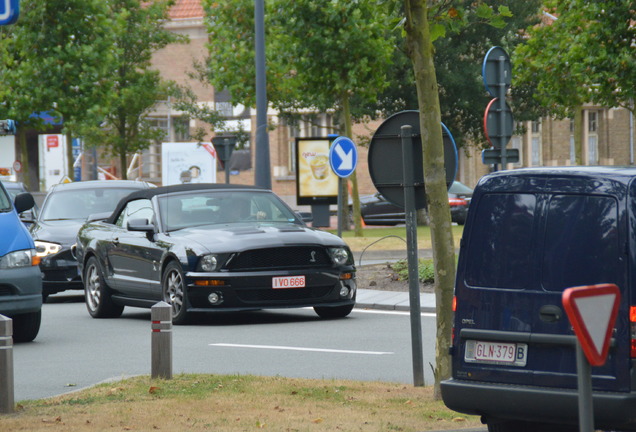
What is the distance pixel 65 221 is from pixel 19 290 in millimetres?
7085

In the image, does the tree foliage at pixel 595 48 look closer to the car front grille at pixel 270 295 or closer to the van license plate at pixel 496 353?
the car front grille at pixel 270 295

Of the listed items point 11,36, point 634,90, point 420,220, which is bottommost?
point 420,220

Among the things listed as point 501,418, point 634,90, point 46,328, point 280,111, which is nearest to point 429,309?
point 46,328

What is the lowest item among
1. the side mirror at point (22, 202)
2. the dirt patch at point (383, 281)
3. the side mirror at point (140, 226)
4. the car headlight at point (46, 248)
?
the dirt patch at point (383, 281)

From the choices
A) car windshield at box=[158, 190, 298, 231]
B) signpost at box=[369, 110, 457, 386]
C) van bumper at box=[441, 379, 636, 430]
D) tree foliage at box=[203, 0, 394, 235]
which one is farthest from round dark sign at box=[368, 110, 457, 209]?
tree foliage at box=[203, 0, 394, 235]

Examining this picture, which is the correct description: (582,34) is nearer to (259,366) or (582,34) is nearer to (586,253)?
(259,366)

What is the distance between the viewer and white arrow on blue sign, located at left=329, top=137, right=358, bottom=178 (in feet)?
81.7

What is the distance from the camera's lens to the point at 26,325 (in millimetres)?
14281

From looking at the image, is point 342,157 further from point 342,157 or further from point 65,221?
point 65,221

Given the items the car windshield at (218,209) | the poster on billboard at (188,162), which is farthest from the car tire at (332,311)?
the poster on billboard at (188,162)

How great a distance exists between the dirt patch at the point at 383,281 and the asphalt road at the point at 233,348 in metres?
2.54

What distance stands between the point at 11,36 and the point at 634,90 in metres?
17.6

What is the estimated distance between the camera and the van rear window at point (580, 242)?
7.21m

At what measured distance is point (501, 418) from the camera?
772 centimetres
